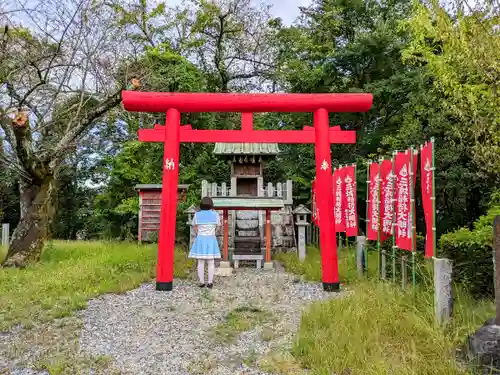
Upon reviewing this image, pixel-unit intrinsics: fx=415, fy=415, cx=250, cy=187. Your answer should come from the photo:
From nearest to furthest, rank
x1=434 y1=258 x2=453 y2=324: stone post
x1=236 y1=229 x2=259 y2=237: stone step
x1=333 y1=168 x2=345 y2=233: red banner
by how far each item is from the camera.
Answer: x1=434 y1=258 x2=453 y2=324: stone post, x1=333 y1=168 x2=345 y2=233: red banner, x1=236 y1=229 x2=259 y2=237: stone step

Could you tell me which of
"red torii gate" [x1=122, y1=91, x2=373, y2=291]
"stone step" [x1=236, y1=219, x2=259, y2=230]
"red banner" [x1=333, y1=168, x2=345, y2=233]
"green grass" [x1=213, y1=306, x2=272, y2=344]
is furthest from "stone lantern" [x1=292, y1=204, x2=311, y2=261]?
"green grass" [x1=213, y1=306, x2=272, y2=344]

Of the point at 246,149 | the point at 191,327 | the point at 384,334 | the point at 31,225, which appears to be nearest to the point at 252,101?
the point at 191,327

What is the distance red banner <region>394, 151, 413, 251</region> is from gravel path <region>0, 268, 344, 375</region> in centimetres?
145

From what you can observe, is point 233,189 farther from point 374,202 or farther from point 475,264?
point 475,264

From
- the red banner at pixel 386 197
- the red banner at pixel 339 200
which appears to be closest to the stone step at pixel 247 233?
the red banner at pixel 339 200

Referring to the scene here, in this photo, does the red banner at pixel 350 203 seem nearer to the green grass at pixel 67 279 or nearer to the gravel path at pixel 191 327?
the gravel path at pixel 191 327

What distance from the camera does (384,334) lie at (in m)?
4.20

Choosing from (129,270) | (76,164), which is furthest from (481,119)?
(76,164)

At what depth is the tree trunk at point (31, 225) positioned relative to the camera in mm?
9026

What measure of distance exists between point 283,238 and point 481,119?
743 centimetres

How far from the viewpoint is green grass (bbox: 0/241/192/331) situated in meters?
5.34

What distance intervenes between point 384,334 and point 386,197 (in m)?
3.09

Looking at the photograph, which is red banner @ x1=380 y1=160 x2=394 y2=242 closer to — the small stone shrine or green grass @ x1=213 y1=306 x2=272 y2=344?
green grass @ x1=213 y1=306 x2=272 y2=344

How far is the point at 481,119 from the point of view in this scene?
22.7ft
